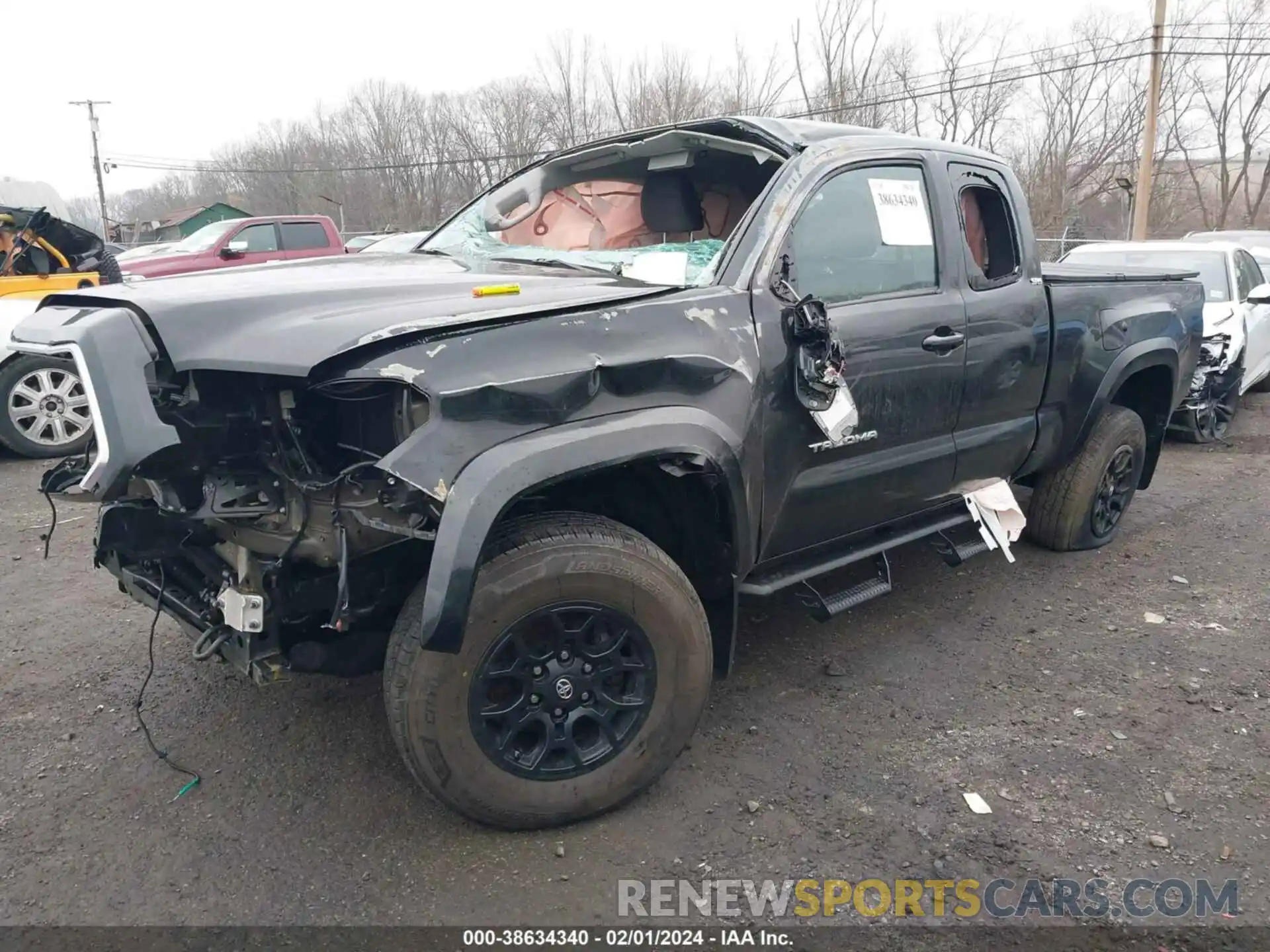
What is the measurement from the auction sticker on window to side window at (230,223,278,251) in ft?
37.3

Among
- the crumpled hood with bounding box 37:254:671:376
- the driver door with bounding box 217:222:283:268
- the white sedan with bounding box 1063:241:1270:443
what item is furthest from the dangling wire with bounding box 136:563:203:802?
the driver door with bounding box 217:222:283:268

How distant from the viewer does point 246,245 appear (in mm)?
11891

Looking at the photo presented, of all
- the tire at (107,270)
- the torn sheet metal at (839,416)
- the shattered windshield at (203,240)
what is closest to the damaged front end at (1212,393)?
the torn sheet metal at (839,416)

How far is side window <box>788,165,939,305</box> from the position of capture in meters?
3.07

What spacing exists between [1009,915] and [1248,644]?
2.25 meters

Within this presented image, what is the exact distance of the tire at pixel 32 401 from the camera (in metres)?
6.39

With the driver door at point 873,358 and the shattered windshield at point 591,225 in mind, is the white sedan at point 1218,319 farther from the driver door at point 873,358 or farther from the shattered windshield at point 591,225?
the shattered windshield at point 591,225

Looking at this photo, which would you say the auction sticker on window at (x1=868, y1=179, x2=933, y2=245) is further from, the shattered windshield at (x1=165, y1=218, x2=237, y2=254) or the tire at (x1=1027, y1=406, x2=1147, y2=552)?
the shattered windshield at (x1=165, y1=218, x2=237, y2=254)

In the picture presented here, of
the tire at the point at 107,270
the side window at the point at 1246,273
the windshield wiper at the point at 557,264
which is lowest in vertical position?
the side window at the point at 1246,273

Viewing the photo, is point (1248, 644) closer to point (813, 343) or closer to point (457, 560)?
point (813, 343)

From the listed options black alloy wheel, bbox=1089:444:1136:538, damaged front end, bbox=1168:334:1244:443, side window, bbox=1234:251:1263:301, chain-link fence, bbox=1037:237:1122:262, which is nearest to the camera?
A: black alloy wheel, bbox=1089:444:1136:538

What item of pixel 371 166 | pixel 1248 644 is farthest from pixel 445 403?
pixel 371 166

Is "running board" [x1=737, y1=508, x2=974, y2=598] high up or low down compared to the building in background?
down

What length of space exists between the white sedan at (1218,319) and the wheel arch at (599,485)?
5.55m
